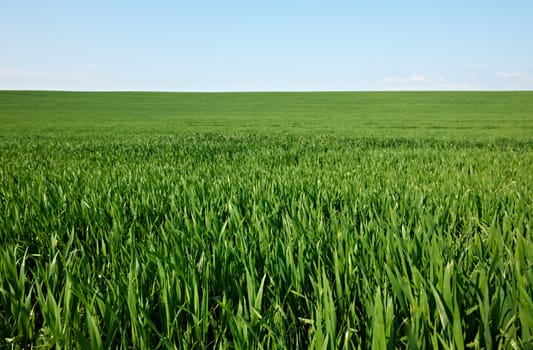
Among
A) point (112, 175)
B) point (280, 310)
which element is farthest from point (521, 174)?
point (112, 175)

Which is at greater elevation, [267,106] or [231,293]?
[267,106]

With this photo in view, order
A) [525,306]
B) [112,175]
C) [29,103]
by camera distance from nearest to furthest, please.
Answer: [525,306]
[112,175]
[29,103]

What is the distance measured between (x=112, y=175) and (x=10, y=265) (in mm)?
2832

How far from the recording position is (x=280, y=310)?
3.61 feet

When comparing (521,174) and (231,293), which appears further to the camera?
(521,174)

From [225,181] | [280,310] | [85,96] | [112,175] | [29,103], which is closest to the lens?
[280,310]

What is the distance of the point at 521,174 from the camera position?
425cm

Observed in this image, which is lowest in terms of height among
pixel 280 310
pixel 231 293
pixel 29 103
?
pixel 231 293

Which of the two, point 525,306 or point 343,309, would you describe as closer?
point 525,306

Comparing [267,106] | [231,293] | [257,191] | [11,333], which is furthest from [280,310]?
[267,106]

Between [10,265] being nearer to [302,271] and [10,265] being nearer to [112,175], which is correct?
[302,271]

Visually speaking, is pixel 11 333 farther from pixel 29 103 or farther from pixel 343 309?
pixel 29 103

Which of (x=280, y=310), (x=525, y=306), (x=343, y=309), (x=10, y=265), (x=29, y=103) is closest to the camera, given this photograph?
(x=525, y=306)

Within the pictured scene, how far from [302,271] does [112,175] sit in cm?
340
